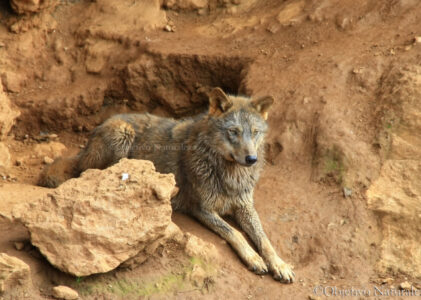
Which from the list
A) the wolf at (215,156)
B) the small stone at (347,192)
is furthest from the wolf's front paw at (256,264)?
the small stone at (347,192)

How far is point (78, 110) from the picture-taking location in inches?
461

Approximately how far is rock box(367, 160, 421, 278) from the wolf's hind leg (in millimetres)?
3623

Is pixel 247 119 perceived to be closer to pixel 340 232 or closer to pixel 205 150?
pixel 205 150

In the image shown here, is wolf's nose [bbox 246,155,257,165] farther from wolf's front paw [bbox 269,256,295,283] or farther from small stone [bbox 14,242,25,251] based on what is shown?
small stone [bbox 14,242,25,251]

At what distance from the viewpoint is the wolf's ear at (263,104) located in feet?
26.8

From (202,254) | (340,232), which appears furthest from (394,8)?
(202,254)

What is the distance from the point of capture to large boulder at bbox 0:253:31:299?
5.96m

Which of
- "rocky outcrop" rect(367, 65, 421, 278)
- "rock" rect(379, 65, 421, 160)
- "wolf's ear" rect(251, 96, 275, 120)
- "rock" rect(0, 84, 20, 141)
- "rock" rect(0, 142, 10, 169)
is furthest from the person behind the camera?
"rock" rect(0, 84, 20, 141)

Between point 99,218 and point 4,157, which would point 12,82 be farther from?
point 99,218

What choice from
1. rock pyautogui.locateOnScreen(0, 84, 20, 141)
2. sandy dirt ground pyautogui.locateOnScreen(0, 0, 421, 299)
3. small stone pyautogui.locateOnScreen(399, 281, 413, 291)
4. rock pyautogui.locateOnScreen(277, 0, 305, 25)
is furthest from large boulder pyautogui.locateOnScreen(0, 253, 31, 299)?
rock pyautogui.locateOnScreen(277, 0, 305, 25)

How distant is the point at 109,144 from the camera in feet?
29.6

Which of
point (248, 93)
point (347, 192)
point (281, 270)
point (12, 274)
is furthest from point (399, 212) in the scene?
point (12, 274)

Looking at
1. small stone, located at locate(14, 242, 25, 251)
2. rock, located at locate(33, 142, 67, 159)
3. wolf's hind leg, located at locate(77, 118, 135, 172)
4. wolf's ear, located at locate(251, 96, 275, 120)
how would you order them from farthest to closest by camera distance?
rock, located at locate(33, 142, 67, 159), wolf's hind leg, located at locate(77, 118, 135, 172), wolf's ear, located at locate(251, 96, 275, 120), small stone, located at locate(14, 242, 25, 251)

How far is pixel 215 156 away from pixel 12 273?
3.26m
